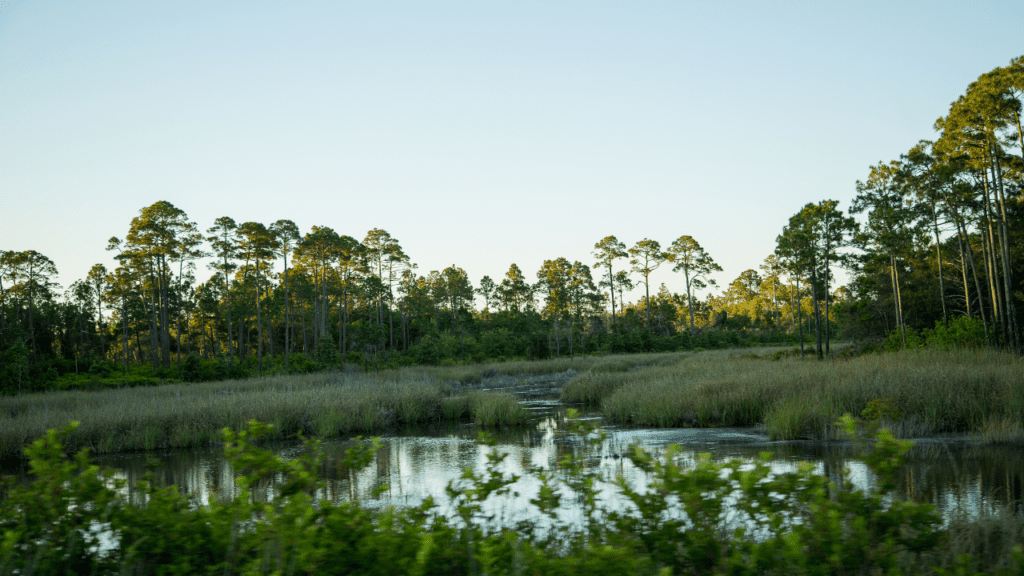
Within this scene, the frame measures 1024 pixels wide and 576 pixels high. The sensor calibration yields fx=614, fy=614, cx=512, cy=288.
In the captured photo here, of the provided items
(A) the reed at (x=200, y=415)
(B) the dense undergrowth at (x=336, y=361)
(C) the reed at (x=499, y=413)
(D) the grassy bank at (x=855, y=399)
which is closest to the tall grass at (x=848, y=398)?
(D) the grassy bank at (x=855, y=399)

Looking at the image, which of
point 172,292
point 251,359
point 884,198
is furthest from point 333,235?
point 884,198

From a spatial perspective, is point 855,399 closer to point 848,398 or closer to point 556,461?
point 848,398

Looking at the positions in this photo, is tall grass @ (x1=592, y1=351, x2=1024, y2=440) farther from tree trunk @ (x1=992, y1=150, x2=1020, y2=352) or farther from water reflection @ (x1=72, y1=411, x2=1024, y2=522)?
tree trunk @ (x1=992, y1=150, x2=1020, y2=352)

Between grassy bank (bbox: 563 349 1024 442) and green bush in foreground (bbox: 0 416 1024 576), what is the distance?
803cm

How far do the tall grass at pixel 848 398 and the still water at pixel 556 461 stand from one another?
0.75 m

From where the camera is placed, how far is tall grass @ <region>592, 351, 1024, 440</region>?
1109 cm

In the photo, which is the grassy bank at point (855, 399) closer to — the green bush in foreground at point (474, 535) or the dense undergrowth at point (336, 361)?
the green bush in foreground at point (474, 535)

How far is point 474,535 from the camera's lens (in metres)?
3.49

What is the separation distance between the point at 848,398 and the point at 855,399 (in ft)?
0.46

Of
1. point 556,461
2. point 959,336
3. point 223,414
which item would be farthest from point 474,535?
point 959,336

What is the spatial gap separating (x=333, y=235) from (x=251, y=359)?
10834 mm

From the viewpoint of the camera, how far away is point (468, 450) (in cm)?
1180

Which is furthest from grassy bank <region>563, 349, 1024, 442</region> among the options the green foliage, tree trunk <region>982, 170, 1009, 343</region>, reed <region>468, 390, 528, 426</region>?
tree trunk <region>982, 170, 1009, 343</region>

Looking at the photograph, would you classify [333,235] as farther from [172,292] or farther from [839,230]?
[839,230]
